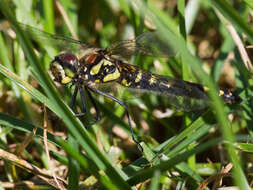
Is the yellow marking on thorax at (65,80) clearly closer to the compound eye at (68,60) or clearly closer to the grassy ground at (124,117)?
the compound eye at (68,60)

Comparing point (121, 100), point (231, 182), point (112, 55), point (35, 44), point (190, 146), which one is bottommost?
point (231, 182)

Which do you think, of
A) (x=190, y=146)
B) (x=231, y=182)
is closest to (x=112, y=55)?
(x=190, y=146)

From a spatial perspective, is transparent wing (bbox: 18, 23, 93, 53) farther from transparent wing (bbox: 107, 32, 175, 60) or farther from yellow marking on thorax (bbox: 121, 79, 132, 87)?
yellow marking on thorax (bbox: 121, 79, 132, 87)

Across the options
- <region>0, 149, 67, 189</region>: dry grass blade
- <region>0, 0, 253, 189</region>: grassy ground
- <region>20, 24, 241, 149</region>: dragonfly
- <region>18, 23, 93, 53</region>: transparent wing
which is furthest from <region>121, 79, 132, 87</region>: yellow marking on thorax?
<region>0, 149, 67, 189</region>: dry grass blade

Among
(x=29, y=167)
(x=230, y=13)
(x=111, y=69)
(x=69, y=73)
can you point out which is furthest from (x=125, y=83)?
(x=230, y=13)

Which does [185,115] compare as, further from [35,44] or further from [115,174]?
[35,44]

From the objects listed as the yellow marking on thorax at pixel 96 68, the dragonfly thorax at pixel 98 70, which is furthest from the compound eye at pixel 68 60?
the yellow marking on thorax at pixel 96 68

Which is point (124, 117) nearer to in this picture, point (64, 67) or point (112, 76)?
point (112, 76)
